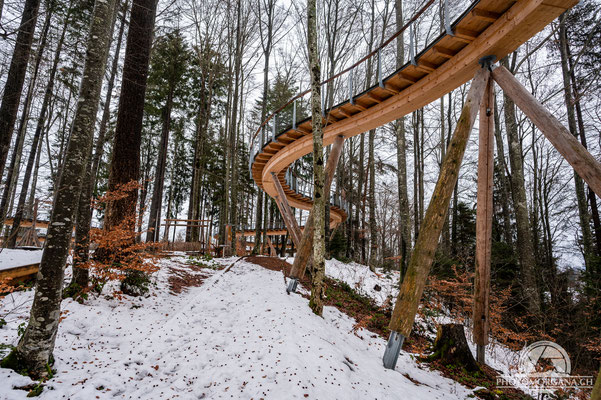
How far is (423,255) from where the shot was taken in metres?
4.06

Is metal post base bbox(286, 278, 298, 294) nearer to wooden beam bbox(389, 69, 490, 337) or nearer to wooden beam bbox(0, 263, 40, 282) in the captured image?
wooden beam bbox(389, 69, 490, 337)

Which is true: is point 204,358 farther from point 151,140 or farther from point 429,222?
point 151,140

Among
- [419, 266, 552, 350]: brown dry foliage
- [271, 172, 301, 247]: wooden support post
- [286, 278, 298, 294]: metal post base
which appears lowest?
[419, 266, 552, 350]: brown dry foliage

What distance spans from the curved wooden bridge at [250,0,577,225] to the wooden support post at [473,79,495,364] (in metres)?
0.65

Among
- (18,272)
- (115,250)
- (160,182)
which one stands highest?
(160,182)

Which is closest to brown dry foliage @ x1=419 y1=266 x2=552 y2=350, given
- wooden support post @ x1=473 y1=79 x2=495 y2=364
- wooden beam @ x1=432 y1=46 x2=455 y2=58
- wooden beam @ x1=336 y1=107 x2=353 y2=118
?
wooden support post @ x1=473 y1=79 x2=495 y2=364

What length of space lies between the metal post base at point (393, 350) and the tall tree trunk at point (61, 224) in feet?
13.8

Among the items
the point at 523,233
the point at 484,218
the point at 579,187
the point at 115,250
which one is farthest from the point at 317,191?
the point at 579,187

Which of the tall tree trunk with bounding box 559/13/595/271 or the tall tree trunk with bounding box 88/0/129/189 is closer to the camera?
the tall tree trunk with bounding box 88/0/129/189

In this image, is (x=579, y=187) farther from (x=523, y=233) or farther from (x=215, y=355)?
(x=215, y=355)

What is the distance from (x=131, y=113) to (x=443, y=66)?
22.2 ft

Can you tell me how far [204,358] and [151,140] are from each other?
22389 mm

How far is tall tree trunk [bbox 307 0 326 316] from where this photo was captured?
550 centimetres

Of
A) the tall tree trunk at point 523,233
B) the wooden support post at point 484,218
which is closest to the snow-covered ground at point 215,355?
the wooden support post at point 484,218
